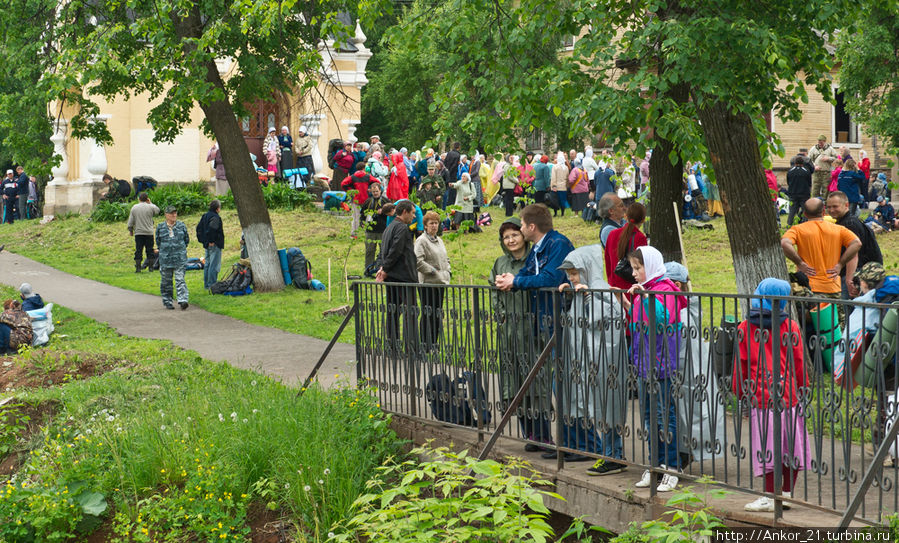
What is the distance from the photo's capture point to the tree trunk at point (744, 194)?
9898 mm

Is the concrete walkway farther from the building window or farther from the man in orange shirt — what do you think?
the building window

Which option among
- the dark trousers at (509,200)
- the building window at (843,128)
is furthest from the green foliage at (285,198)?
the building window at (843,128)

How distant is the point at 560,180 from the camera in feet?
83.3

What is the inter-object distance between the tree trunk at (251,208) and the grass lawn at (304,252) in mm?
336

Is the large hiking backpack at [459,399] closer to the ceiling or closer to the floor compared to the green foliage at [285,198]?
closer to the floor

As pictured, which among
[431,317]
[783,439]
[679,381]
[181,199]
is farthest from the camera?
[181,199]

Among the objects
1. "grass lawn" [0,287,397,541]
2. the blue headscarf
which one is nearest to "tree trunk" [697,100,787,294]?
"grass lawn" [0,287,397,541]

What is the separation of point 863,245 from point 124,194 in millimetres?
21751

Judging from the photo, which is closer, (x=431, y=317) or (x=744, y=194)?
(x=431, y=317)

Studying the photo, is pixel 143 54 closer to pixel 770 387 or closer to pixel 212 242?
pixel 212 242

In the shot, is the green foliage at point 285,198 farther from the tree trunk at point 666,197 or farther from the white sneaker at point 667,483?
the white sneaker at point 667,483

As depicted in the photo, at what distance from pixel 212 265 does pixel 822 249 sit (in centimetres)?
1103

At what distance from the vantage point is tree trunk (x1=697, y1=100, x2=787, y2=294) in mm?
9898

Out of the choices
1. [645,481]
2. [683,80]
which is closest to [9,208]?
[683,80]
